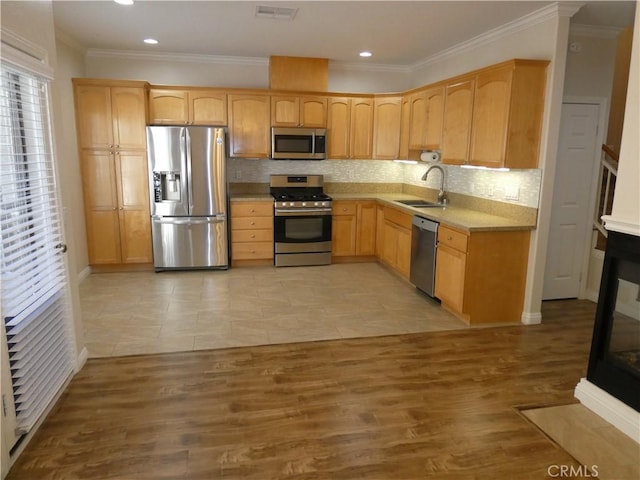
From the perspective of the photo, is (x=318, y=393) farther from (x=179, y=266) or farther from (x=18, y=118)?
(x=179, y=266)

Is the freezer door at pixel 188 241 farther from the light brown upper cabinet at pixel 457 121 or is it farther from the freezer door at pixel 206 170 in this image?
the light brown upper cabinet at pixel 457 121

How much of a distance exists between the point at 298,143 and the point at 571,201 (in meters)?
3.27

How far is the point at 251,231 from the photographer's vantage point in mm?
5824

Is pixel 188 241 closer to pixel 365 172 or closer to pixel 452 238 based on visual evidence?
pixel 365 172

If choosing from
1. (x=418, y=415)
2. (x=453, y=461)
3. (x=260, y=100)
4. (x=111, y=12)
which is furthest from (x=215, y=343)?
(x=260, y=100)

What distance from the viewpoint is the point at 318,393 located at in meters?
2.85

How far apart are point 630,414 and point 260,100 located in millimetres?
4931

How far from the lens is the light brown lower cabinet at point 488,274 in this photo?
3.89m

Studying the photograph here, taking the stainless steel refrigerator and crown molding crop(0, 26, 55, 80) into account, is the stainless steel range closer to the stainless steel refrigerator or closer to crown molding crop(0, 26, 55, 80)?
the stainless steel refrigerator

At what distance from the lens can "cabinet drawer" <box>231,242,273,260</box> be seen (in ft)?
19.1

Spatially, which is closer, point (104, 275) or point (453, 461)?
point (453, 461)

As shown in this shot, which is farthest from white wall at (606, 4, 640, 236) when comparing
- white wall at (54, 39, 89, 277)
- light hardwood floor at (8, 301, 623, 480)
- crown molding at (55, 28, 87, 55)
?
crown molding at (55, 28, 87, 55)

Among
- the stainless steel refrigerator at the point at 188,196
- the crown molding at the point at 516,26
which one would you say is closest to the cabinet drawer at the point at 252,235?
the stainless steel refrigerator at the point at 188,196

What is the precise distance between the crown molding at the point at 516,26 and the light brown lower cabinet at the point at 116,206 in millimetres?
3826
